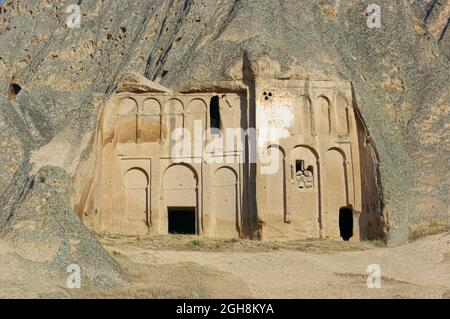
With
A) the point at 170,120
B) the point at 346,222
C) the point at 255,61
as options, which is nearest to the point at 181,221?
the point at 170,120

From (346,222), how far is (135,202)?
7.41m

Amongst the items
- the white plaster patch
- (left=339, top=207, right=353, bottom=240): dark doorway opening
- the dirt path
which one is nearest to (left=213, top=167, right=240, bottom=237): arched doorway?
the white plaster patch

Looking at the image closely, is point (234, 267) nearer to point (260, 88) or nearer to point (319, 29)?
point (260, 88)

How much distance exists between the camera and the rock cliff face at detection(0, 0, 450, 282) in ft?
86.0

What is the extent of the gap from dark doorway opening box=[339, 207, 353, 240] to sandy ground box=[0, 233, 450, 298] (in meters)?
2.24

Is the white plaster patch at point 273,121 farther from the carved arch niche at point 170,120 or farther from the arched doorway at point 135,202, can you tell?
the arched doorway at point 135,202

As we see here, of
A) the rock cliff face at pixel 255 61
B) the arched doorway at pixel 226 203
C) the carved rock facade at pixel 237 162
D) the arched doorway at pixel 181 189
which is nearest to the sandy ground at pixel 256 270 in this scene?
the carved rock facade at pixel 237 162

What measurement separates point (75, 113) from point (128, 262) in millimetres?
7418

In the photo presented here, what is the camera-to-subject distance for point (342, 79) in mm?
28219

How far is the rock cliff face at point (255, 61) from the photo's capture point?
2622cm

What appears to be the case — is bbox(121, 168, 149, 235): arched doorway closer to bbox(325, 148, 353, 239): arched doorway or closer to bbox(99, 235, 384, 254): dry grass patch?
bbox(99, 235, 384, 254): dry grass patch

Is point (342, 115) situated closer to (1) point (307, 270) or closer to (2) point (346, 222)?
(2) point (346, 222)

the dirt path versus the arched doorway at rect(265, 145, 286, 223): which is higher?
the arched doorway at rect(265, 145, 286, 223)

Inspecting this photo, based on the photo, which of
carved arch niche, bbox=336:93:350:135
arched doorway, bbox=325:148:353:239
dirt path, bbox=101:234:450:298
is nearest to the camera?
dirt path, bbox=101:234:450:298
